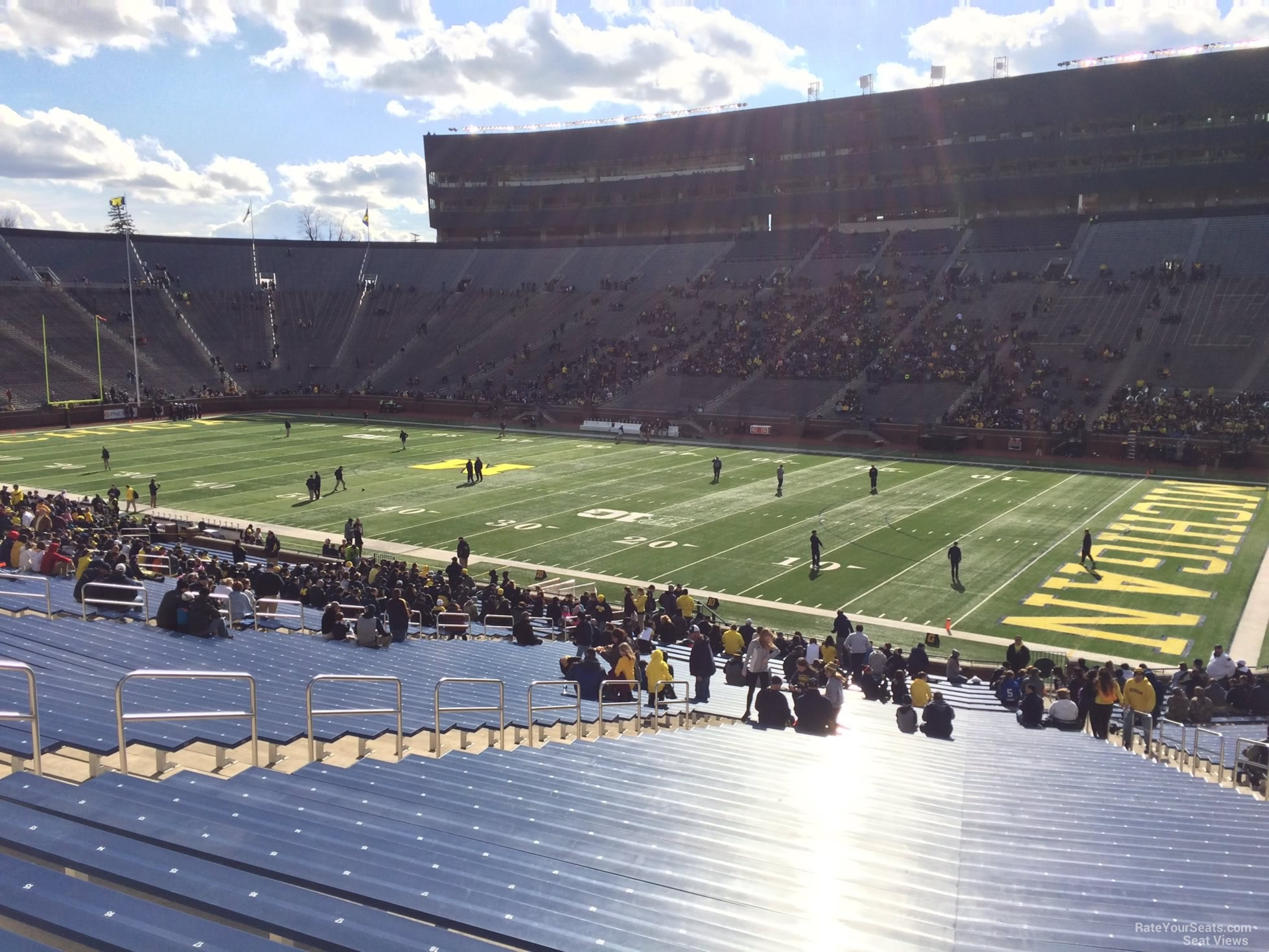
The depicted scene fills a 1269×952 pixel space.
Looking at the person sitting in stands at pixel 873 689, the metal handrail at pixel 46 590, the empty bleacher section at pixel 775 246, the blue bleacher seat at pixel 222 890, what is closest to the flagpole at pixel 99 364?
the empty bleacher section at pixel 775 246

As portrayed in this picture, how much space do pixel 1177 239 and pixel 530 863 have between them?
2561 inches

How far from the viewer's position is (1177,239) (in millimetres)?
59094

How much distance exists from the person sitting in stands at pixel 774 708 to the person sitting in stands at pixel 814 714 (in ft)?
0.66

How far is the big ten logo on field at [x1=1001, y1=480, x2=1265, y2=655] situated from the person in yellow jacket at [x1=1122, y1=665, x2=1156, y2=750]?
7200 millimetres

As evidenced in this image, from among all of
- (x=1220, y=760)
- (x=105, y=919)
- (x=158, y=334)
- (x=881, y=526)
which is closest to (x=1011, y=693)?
(x=1220, y=760)

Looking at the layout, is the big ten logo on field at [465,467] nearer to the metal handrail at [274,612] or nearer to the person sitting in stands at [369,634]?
the metal handrail at [274,612]

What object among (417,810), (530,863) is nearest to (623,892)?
(530,863)

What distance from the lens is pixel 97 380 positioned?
61656 mm

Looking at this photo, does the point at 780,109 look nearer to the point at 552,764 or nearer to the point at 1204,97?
the point at 1204,97

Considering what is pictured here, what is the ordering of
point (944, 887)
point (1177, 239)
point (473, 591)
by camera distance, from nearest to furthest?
point (944, 887)
point (473, 591)
point (1177, 239)

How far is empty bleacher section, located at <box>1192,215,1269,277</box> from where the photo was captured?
54.8 meters

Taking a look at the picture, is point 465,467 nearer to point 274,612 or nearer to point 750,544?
point 750,544

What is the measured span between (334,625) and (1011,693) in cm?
1017

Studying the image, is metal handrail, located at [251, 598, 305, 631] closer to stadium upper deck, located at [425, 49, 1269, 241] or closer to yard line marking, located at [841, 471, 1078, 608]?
yard line marking, located at [841, 471, 1078, 608]
